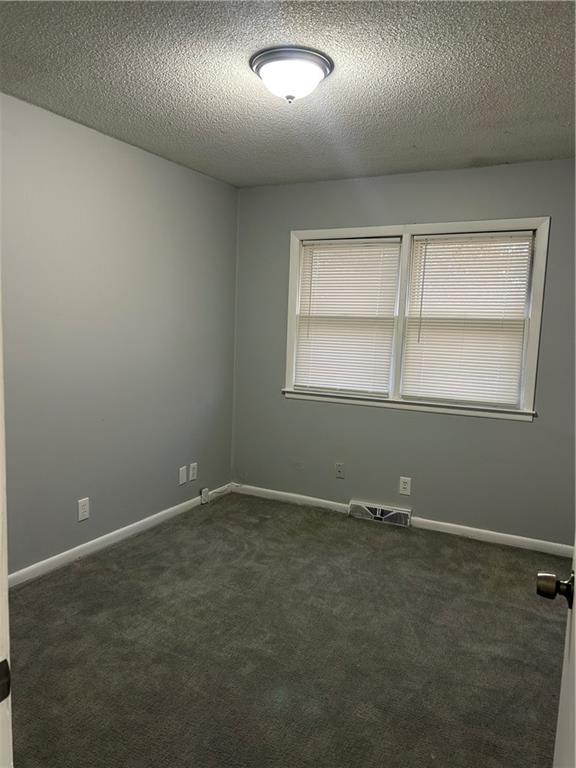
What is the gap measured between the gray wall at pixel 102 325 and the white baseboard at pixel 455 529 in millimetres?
533

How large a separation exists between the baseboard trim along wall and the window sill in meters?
0.81

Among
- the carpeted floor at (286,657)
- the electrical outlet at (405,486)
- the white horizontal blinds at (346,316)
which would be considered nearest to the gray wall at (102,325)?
the carpeted floor at (286,657)

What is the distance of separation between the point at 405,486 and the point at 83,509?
2230mm

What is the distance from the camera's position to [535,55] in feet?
6.52

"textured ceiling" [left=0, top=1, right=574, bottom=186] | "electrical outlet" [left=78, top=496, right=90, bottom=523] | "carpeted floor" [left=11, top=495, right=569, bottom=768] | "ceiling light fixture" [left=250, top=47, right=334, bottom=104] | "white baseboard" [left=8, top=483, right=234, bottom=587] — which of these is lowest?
"carpeted floor" [left=11, top=495, right=569, bottom=768]

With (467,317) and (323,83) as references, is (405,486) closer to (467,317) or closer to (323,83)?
(467,317)

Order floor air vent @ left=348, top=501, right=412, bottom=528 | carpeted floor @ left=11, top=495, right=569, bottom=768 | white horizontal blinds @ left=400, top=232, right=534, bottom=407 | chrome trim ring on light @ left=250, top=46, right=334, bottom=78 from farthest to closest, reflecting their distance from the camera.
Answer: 1. floor air vent @ left=348, top=501, right=412, bottom=528
2. white horizontal blinds @ left=400, top=232, right=534, bottom=407
3. chrome trim ring on light @ left=250, top=46, right=334, bottom=78
4. carpeted floor @ left=11, top=495, right=569, bottom=768

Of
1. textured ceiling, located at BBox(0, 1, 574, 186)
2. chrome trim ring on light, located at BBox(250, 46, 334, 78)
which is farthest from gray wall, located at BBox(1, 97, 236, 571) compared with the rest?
chrome trim ring on light, located at BBox(250, 46, 334, 78)

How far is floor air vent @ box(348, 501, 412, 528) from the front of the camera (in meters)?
3.81

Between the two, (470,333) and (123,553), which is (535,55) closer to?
(470,333)

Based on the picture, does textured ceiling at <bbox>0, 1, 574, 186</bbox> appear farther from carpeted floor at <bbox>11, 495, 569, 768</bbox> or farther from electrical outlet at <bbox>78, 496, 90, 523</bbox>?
carpeted floor at <bbox>11, 495, 569, 768</bbox>

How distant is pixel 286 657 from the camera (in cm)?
225

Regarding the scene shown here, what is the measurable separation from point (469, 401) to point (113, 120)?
284cm

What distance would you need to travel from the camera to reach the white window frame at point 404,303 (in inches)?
132
